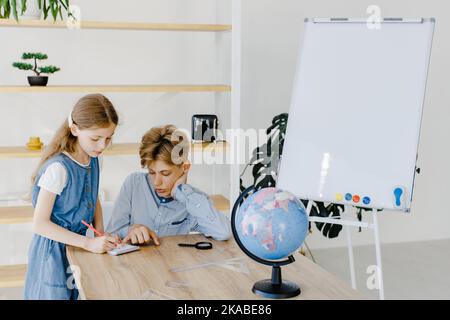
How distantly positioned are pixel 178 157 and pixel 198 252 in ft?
1.75

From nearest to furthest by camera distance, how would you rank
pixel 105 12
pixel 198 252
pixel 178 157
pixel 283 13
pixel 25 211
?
pixel 198 252 → pixel 178 157 → pixel 25 211 → pixel 105 12 → pixel 283 13

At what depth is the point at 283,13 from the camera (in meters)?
4.51

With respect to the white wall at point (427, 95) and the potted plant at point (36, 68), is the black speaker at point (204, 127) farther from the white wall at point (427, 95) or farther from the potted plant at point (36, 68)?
the potted plant at point (36, 68)

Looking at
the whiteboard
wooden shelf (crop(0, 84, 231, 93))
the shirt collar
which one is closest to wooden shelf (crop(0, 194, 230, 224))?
wooden shelf (crop(0, 84, 231, 93))

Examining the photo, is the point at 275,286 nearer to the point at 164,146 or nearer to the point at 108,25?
the point at 164,146

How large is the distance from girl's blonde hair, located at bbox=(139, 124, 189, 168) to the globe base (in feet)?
2.96

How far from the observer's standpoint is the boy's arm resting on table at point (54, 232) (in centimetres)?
223

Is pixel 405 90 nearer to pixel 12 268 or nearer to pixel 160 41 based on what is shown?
pixel 160 41

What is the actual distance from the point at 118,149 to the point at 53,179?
1350mm

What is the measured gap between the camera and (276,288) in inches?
72.1

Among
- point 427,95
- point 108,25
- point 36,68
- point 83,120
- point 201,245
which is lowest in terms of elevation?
point 201,245

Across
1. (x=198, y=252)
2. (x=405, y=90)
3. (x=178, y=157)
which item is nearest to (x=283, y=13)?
(x=405, y=90)

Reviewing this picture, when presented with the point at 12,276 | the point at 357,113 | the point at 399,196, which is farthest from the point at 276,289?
the point at 12,276

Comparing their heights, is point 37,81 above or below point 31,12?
below
